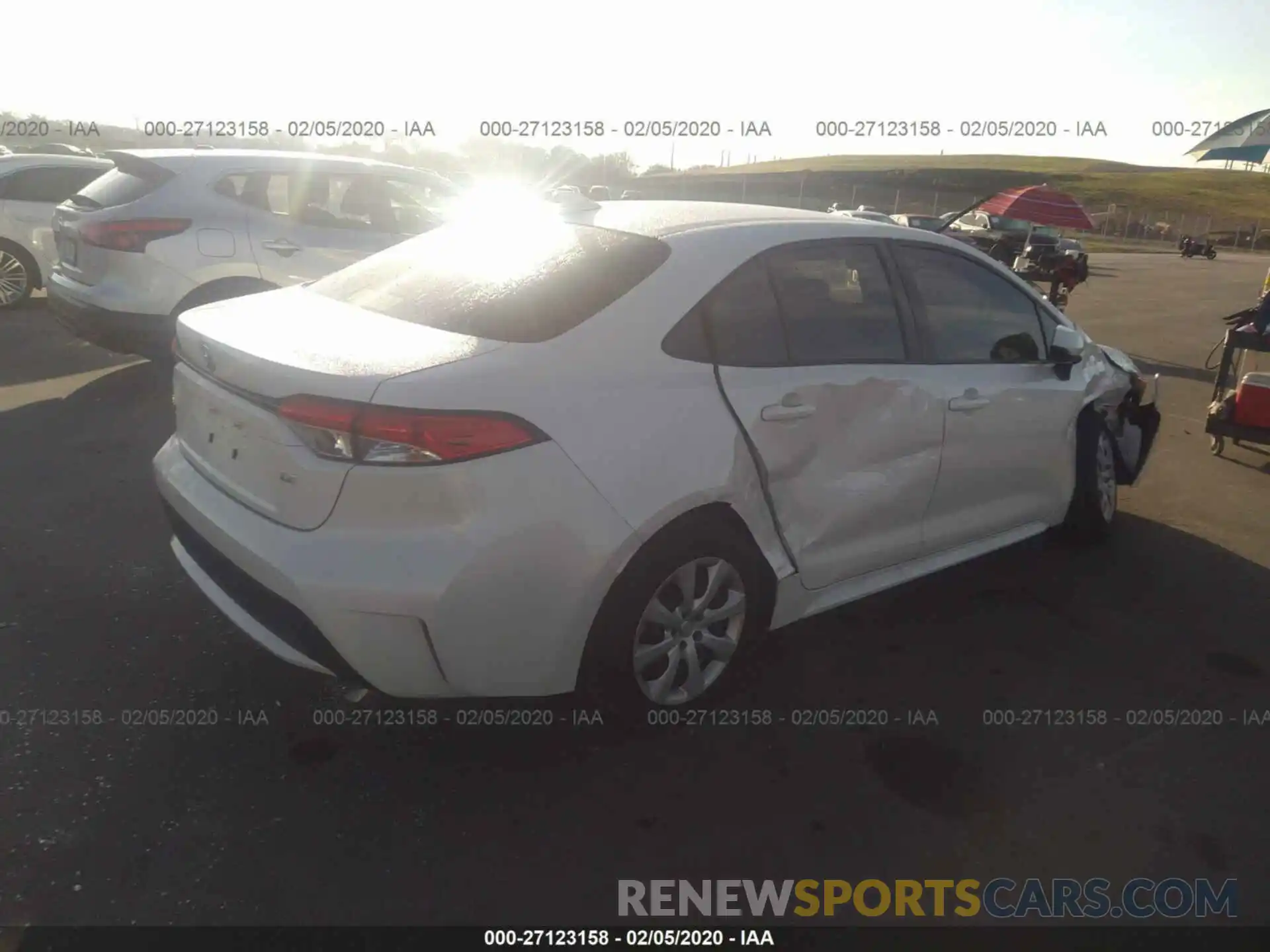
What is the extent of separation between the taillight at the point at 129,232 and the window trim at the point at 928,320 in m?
4.99

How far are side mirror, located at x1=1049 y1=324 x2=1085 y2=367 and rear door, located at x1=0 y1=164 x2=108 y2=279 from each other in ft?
31.0

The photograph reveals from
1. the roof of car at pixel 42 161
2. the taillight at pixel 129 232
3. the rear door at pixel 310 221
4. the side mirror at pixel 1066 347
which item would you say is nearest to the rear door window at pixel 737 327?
the side mirror at pixel 1066 347

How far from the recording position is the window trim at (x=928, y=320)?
3611 millimetres

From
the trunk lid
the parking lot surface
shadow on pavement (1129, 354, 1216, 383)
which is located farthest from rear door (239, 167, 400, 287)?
shadow on pavement (1129, 354, 1216, 383)

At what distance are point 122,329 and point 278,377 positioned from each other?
4609 mm

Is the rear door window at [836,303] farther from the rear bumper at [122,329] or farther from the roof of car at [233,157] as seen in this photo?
the roof of car at [233,157]

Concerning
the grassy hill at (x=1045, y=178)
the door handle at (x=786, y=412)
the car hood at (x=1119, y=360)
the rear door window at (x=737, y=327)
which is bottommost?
the car hood at (x=1119, y=360)

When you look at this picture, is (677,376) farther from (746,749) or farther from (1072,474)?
(1072,474)

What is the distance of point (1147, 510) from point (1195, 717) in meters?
2.46

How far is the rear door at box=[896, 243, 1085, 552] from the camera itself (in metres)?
3.67

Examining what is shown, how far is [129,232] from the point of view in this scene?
20.7 feet

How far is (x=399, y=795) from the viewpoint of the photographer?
8.97ft

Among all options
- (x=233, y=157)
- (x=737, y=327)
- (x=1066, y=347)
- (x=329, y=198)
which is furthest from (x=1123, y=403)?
(x=233, y=157)

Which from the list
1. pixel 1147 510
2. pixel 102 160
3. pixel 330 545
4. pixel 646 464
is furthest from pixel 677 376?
pixel 102 160
